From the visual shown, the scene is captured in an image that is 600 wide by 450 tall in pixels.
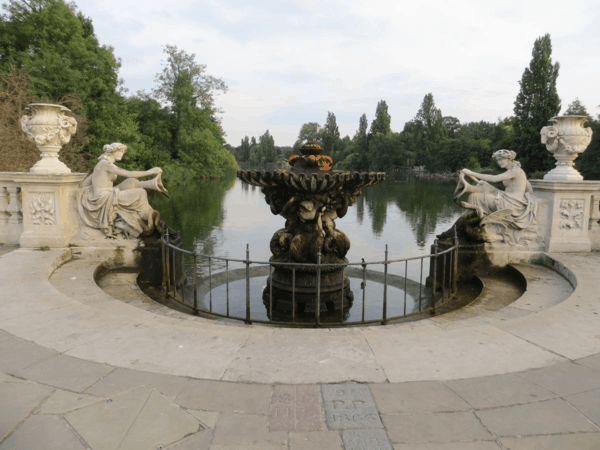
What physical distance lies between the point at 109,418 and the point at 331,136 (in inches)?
2926

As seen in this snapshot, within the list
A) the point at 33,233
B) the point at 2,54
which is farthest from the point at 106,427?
the point at 2,54

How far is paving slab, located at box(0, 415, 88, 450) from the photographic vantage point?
2258 mm

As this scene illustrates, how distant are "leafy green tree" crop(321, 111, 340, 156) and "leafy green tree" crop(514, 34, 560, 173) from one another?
3742 centimetres

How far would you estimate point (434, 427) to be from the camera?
2430mm

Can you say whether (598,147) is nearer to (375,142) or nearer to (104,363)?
(104,363)

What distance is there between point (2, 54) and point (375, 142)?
56425mm

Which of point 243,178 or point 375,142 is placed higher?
point 375,142

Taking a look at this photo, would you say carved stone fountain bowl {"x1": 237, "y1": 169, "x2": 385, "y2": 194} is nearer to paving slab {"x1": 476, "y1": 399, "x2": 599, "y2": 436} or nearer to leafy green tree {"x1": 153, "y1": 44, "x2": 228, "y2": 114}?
paving slab {"x1": 476, "y1": 399, "x2": 599, "y2": 436}

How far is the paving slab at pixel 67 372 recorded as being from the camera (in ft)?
9.46

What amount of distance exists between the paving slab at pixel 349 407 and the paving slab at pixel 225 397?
39cm

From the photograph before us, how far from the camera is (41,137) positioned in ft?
22.8

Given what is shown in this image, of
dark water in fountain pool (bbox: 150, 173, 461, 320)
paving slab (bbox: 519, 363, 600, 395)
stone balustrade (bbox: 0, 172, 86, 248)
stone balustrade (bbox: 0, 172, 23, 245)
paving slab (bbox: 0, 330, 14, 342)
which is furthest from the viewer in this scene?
dark water in fountain pool (bbox: 150, 173, 461, 320)

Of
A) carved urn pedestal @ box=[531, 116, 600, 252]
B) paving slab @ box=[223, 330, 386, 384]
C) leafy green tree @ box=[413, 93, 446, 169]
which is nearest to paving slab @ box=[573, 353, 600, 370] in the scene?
paving slab @ box=[223, 330, 386, 384]

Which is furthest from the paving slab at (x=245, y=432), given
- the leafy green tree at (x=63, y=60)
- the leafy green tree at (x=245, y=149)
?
the leafy green tree at (x=245, y=149)
